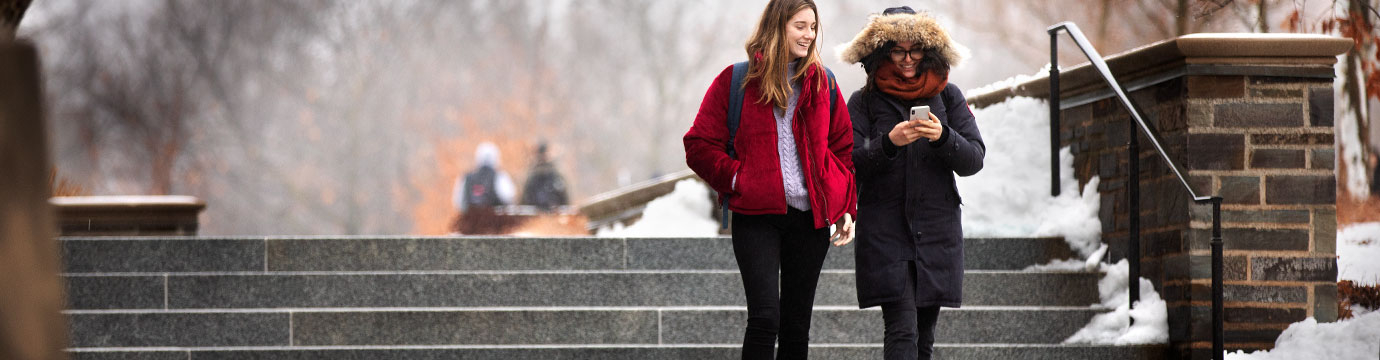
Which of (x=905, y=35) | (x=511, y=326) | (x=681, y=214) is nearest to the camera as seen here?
(x=905, y=35)

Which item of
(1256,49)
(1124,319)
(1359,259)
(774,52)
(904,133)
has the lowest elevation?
(1124,319)

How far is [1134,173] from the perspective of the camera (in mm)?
6016

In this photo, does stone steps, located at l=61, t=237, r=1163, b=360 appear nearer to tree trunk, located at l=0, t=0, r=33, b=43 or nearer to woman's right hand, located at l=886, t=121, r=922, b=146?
tree trunk, located at l=0, t=0, r=33, b=43

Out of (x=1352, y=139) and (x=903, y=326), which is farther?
(x=1352, y=139)

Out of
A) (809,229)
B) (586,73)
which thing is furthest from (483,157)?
(586,73)

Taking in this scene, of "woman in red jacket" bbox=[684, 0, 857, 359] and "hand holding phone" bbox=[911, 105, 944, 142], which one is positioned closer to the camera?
"woman in red jacket" bbox=[684, 0, 857, 359]

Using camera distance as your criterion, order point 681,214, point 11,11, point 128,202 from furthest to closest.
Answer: point 681,214 < point 128,202 < point 11,11

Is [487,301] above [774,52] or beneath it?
beneath

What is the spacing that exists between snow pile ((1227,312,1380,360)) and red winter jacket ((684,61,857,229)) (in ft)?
7.26

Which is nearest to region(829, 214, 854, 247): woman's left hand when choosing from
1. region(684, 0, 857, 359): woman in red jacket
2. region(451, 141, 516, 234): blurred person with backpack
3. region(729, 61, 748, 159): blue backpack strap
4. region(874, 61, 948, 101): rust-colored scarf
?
region(684, 0, 857, 359): woman in red jacket

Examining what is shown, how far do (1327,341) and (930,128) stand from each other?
85.7 inches

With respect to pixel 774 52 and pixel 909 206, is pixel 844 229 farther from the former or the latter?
pixel 774 52

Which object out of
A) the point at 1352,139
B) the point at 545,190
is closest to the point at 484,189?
the point at 545,190

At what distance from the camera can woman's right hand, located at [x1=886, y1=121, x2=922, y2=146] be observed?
14.1ft
